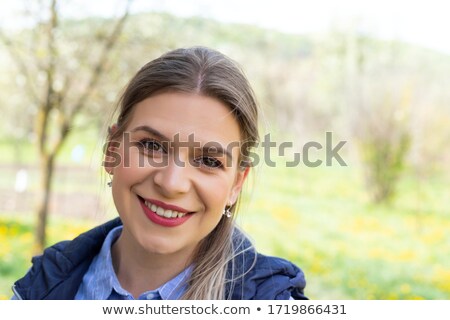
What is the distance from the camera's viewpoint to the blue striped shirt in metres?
1.50

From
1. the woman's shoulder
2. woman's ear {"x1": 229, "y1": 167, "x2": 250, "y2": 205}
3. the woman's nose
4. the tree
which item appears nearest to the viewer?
the woman's nose

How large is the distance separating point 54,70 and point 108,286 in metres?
3.47

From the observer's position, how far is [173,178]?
1344mm

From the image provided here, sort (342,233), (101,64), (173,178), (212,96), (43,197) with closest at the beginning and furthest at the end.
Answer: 1. (173,178)
2. (212,96)
3. (101,64)
4. (43,197)
5. (342,233)

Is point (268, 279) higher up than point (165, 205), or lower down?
lower down

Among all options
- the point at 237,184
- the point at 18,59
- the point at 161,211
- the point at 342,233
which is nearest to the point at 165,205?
the point at 161,211

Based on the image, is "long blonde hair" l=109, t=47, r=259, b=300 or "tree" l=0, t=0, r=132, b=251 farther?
"tree" l=0, t=0, r=132, b=251

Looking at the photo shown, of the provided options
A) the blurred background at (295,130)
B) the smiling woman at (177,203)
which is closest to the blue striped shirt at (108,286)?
the smiling woman at (177,203)

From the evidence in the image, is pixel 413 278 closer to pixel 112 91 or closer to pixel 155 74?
pixel 112 91

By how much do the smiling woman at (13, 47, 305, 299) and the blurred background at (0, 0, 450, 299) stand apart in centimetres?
304

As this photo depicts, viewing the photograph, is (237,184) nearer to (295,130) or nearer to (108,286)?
(108,286)

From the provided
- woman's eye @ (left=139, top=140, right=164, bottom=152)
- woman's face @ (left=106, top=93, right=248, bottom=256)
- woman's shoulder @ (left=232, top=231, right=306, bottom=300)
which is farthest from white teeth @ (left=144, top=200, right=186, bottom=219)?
woman's shoulder @ (left=232, top=231, right=306, bottom=300)

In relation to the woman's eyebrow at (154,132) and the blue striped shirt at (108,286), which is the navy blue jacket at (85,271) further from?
the woman's eyebrow at (154,132)

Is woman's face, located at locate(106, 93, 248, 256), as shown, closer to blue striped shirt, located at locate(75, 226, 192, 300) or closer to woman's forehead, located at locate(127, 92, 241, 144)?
woman's forehead, located at locate(127, 92, 241, 144)
